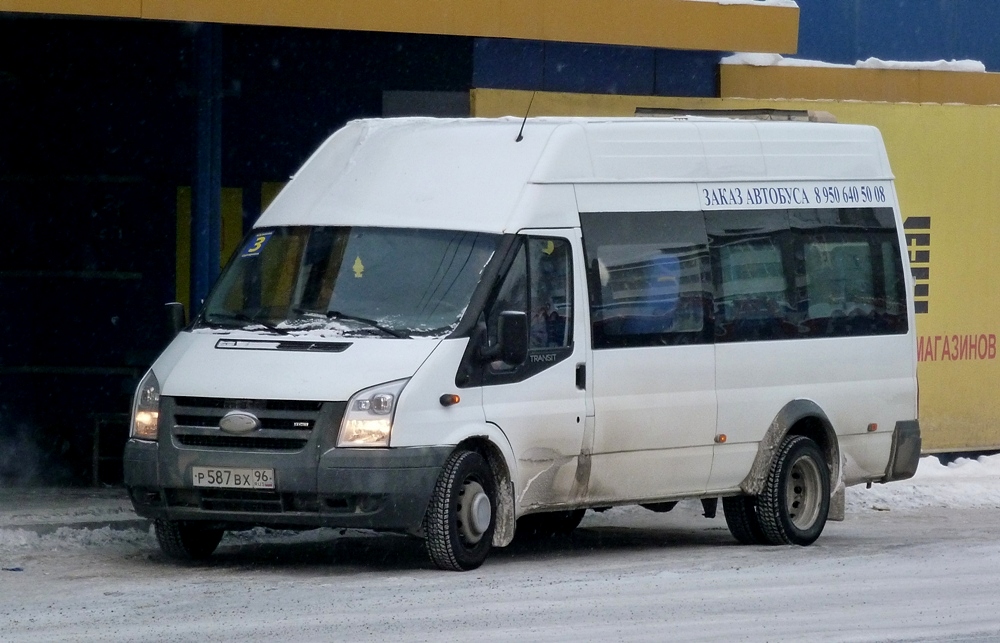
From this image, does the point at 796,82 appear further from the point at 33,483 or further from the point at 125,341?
the point at 33,483

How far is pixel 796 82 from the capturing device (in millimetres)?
17562

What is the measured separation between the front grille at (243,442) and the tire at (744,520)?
11.2ft

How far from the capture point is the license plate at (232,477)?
9961mm

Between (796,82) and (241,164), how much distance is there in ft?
16.7

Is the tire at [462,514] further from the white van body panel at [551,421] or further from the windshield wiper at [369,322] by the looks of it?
the windshield wiper at [369,322]

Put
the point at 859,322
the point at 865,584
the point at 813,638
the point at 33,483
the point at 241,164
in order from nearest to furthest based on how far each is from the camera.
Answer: the point at 813,638 < the point at 865,584 < the point at 859,322 < the point at 33,483 < the point at 241,164

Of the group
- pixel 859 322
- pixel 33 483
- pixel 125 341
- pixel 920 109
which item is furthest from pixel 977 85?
pixel 33 483

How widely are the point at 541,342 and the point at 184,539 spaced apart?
2280 millimetres

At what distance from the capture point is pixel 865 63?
1828 cm

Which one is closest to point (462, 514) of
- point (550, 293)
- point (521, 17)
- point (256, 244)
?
point (550, 293)

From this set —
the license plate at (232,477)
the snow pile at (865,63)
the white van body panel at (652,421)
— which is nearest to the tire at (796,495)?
the white van body panel at (652,421)

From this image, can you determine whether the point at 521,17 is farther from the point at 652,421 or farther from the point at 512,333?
the point at 512,333

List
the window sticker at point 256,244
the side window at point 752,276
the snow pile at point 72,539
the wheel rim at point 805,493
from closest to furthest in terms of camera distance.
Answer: the window sticker at point 256,244 → the snow pile at point 72,539 → the side window at point 752,276 → the wheel rim at point 805,493

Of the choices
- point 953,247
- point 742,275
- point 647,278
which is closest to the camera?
point 647,278
